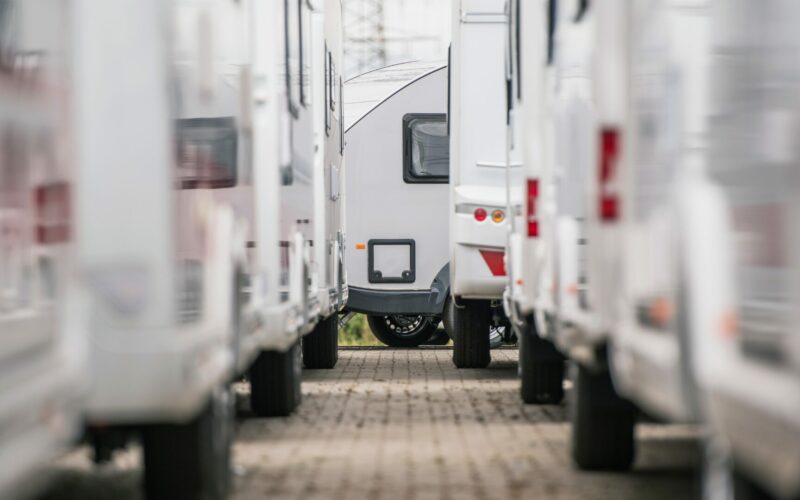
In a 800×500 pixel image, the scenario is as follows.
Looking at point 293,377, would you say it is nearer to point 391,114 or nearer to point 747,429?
point 747,429

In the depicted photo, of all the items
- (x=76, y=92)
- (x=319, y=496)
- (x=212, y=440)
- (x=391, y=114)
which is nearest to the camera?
(x=76, y=92)

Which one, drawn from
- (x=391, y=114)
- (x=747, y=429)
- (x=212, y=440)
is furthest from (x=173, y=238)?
(x=391, y=114)

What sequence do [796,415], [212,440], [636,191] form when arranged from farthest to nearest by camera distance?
[212,440] < [636,191] < [796,415]

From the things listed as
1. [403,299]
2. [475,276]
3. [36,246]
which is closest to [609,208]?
[36,246]

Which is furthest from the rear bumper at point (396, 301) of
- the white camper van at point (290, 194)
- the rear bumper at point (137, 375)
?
the rear bumper at point (137, 375)

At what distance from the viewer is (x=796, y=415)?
11.9 feet

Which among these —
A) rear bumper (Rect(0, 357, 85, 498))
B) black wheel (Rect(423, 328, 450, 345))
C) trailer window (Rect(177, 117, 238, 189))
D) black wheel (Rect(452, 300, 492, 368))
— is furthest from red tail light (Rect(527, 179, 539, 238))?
black wheel (Rect(423, 328, 450, 345))

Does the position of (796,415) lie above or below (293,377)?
above

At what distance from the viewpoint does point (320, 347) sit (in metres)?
15.8

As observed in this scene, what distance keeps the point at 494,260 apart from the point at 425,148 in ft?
16.4

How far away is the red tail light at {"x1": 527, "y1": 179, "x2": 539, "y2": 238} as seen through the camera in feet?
31.0

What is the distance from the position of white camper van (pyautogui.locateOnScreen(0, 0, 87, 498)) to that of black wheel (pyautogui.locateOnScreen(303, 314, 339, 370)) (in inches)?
323

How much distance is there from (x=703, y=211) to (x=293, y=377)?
6230mm

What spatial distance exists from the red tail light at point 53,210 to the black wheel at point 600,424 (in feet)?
8.57
